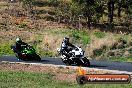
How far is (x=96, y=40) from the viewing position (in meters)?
37.0

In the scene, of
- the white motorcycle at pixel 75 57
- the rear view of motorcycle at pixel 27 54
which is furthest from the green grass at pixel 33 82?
the rear view of motorcycle at pixel 27 54

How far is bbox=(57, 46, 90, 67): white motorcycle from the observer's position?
2798 centimetres

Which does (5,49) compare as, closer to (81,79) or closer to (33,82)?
(33,82)

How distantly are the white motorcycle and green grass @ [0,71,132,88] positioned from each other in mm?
4134

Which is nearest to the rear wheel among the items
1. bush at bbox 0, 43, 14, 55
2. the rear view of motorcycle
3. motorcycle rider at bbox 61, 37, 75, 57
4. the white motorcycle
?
the white motorcycle

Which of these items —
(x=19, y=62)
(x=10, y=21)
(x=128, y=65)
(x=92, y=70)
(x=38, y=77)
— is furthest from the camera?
(x=10, y=21)

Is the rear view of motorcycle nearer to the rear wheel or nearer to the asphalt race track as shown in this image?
the asphalt race track

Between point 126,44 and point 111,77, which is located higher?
point 111,77

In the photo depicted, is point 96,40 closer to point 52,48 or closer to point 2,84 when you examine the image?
point 52,48

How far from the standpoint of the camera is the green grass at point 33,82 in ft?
65.6

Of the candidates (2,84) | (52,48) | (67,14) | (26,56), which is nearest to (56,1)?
(67,14)

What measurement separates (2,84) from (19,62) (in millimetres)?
9559

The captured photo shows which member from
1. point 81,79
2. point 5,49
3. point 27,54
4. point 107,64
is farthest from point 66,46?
point 5,49

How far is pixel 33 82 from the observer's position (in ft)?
70.1
